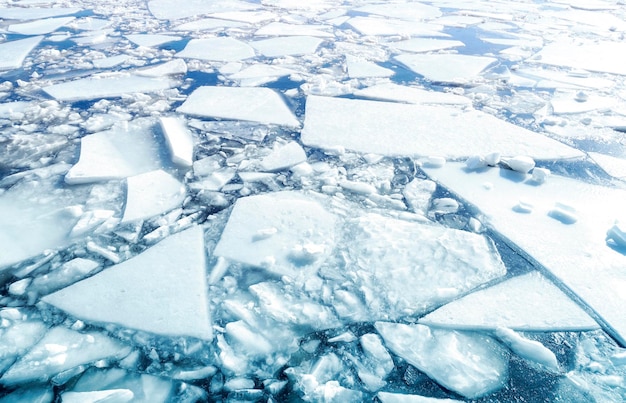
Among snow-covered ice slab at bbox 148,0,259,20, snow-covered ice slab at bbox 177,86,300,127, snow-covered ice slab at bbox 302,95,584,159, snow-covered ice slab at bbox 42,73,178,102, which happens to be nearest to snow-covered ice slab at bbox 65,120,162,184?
snow-covered ice slab at bbox 177,86,300,127

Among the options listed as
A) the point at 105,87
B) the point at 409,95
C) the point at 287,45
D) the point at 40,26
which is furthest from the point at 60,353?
the point at 40,26

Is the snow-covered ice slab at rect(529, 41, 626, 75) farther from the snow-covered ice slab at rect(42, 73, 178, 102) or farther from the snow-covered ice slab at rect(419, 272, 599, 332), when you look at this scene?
the snow-covered ice slab at rect(42, 73, 178, 102)

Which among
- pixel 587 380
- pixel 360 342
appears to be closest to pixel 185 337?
pixel 360 342

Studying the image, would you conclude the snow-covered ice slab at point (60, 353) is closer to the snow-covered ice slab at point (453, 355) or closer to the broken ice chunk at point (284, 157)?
the snow-covered ice slab at point (453, 355)

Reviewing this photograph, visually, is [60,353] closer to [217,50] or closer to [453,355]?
[453,355]

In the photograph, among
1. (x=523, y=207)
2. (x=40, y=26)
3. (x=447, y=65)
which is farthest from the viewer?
(x=40, y=26)
